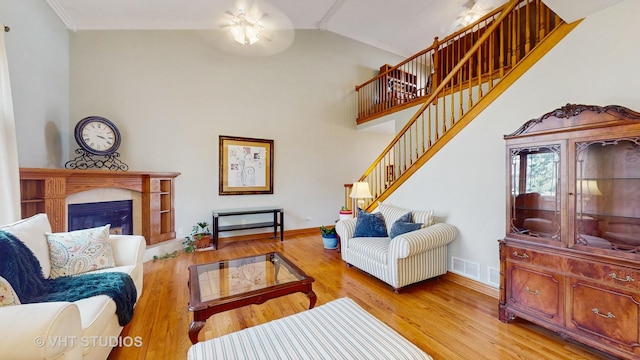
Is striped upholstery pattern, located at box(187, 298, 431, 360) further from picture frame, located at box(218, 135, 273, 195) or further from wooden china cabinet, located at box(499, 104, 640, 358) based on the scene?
picture frame, located at box(218, 135, 273, 195)

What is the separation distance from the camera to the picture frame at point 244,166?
4699mm

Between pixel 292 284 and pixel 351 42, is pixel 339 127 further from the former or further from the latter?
pixel 292 284

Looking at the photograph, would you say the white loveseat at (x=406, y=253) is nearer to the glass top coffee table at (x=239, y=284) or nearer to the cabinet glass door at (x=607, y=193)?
the glass top coffee table at (x=239, y=284)

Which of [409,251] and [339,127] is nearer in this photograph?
[409,251]

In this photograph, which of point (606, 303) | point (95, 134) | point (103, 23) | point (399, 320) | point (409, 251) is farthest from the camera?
point (103, 23)

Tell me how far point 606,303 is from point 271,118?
5.00m

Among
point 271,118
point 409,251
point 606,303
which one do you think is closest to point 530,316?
point 606,303

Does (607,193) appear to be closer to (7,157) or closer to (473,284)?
(473,284)

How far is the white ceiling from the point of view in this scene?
3.61 metres

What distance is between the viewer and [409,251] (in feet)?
8.33

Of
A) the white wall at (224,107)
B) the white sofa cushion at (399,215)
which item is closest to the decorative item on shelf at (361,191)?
the white sofa cushion at (399,215)

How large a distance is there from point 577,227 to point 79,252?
3849 mm

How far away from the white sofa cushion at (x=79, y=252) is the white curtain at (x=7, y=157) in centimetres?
49

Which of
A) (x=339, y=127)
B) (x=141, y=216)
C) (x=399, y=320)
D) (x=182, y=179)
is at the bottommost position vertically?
(x=399, y=320)
